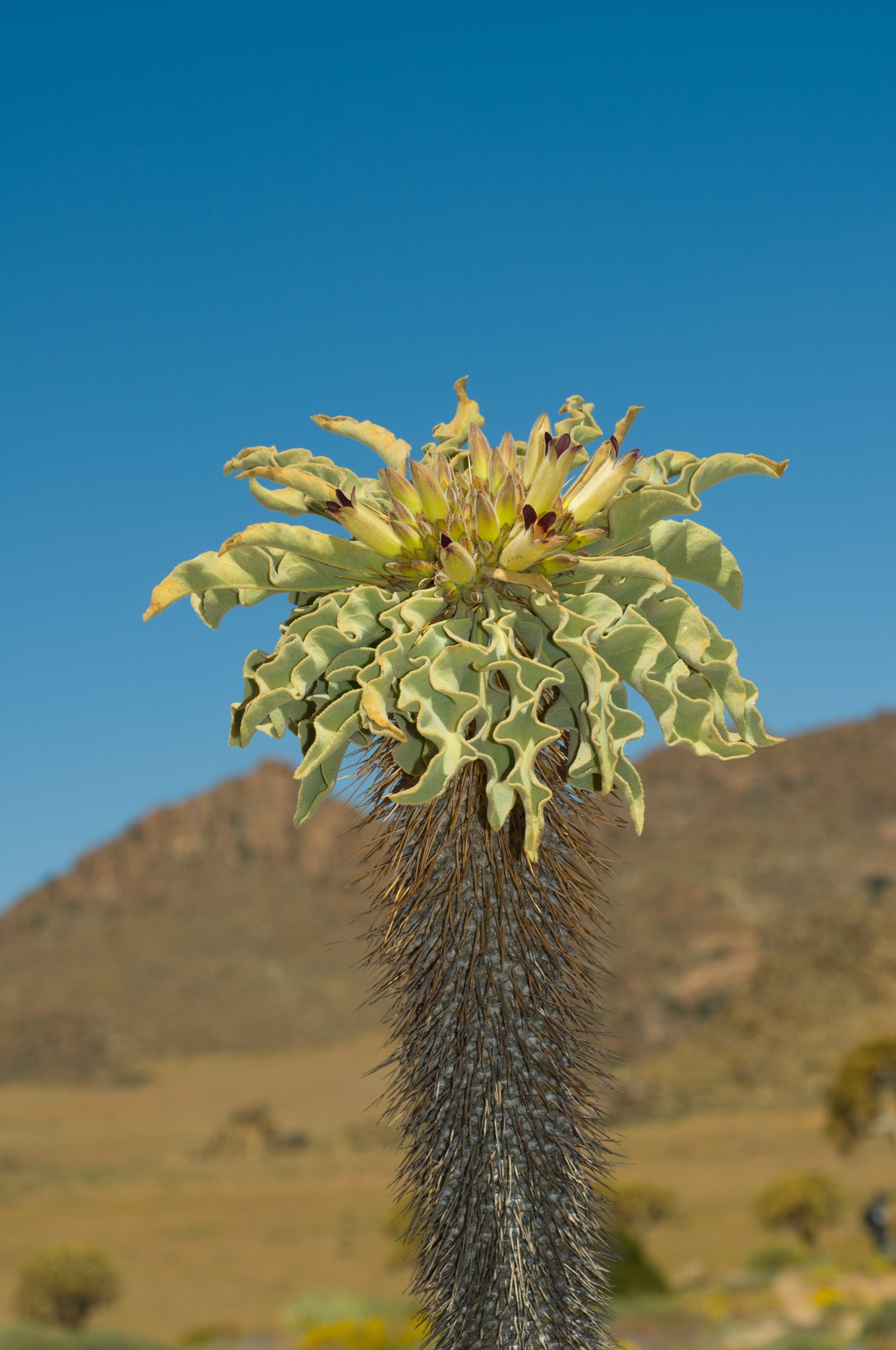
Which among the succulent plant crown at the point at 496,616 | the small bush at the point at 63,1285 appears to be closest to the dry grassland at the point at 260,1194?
the small bush at the point at 63,1285

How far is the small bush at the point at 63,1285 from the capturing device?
2072 cm

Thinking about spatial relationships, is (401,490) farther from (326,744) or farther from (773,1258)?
(773,1258)

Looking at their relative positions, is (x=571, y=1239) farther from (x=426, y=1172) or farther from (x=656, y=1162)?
(x=656, y=1162)

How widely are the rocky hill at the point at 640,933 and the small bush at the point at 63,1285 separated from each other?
98.5ft

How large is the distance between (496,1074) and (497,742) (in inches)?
41.1

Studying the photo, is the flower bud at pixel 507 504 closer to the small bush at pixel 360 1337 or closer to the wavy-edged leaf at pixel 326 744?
the wavy-edged leaf at pixel 326 744

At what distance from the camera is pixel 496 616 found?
332 centimetres

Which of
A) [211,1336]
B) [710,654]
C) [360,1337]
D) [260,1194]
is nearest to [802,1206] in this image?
[360,1337]

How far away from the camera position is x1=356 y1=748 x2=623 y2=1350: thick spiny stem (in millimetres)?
3307

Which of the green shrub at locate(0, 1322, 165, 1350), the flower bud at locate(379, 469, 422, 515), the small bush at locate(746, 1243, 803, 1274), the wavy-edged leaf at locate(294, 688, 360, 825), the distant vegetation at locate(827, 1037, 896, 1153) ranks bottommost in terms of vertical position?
the small bush at locate(746, 1243, 803, 1274)

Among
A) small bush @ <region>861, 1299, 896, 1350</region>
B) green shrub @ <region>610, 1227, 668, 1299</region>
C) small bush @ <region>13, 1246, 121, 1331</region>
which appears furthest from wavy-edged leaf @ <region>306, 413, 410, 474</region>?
small bush @ <region>13, 1246, 121, 1331</region>

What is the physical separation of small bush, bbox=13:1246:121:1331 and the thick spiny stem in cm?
2064

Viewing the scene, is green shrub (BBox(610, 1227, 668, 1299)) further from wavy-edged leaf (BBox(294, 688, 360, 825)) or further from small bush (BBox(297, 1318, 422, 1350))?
wavy-edged leaf (BBox(294, 688, 360, 825))

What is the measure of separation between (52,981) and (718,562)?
267 ft
